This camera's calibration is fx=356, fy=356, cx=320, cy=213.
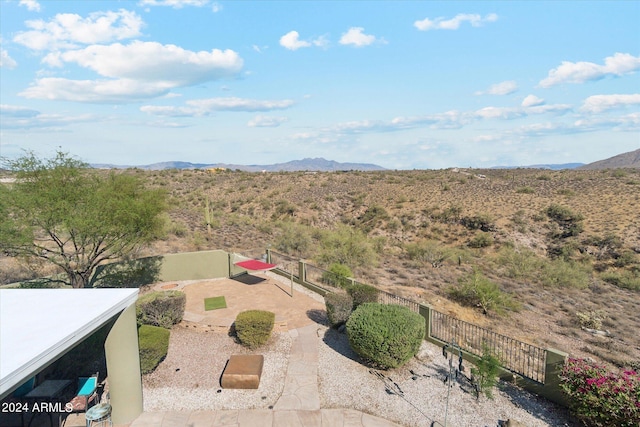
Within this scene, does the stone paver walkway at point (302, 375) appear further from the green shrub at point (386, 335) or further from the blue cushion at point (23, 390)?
the blue cushion at point (23, 390)

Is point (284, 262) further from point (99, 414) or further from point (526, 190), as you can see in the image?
point (526, 190)

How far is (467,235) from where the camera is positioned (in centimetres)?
3503

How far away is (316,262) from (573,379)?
14976 mm

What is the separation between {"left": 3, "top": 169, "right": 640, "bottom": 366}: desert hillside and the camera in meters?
15.4

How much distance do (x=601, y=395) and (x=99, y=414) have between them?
33.3 ft

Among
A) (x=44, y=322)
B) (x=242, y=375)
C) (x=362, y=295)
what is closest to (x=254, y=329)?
(x=242, y=375)

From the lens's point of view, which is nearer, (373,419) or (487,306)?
(373,419)

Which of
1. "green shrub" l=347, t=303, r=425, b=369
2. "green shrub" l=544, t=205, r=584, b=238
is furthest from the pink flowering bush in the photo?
"green shrub" l=544, t=205, r=584, b=238

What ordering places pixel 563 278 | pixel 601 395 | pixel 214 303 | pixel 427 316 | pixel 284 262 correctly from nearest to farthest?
1. pixel 601 395
2. pixel 427 316
3. pixel 214 303
4. pixel 284 262
5. pixel 563 278

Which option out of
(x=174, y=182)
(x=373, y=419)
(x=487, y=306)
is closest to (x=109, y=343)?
(x=373, y=419)

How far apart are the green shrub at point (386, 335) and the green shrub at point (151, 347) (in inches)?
203

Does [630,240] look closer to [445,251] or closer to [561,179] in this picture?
[445,251]

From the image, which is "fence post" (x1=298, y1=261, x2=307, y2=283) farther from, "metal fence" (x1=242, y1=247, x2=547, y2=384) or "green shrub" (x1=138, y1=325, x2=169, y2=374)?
"green shrub" (x1=138, y1=325, x2=169, y2=374)

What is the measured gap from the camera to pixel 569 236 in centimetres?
3203
